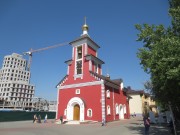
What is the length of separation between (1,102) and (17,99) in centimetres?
1062

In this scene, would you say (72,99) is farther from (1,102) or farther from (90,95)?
(1,102)

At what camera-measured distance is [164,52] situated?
12.6m

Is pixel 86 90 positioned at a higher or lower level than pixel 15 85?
lower

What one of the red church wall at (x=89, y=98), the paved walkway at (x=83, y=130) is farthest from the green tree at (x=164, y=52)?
the red church wall at (x=89, y=98)

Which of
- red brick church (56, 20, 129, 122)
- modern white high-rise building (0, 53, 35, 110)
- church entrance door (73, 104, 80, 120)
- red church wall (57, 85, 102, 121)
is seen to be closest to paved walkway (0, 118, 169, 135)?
red church wall (57, 85, 102, 121)

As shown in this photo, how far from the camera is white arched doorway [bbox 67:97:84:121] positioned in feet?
98.7

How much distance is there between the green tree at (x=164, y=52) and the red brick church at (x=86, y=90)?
14.5m

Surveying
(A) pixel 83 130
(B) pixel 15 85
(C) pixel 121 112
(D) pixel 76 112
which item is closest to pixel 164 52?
(A) pixel 83 130

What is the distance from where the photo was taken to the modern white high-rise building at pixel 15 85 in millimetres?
106562

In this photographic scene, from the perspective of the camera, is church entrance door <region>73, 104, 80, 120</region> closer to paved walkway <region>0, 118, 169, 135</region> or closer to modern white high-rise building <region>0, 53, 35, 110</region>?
paved walkway <region>0, 118, 169, 135</region>

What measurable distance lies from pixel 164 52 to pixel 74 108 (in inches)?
859

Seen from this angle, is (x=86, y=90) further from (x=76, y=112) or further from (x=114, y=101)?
(x=114, y=101)

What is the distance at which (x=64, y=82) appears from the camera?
1329 inches

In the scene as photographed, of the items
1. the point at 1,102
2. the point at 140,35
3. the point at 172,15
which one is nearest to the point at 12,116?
the point at 140,35
